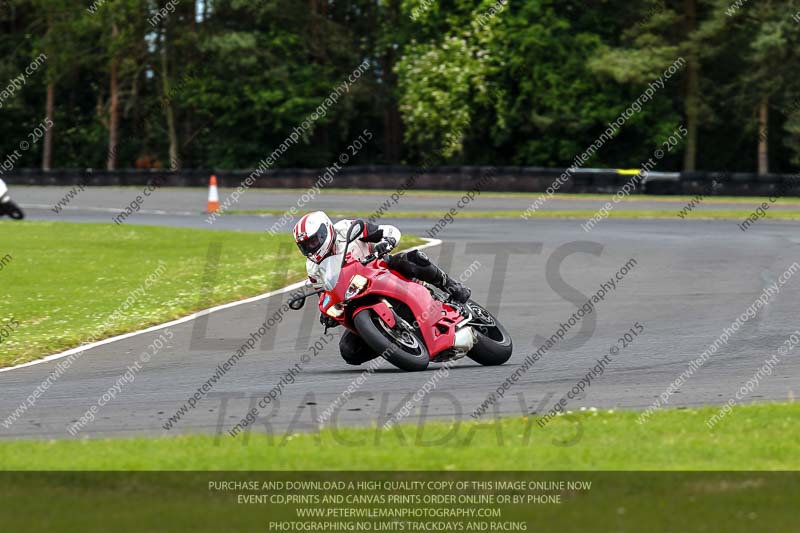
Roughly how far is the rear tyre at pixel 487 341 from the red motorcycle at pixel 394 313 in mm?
12

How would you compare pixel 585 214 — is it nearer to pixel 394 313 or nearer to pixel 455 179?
pixel 455 179

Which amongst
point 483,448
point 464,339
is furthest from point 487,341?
point 483,448

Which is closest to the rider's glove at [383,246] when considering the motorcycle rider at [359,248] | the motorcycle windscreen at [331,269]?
the motorcycle rider at [359,248]

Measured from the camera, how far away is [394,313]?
10695mm

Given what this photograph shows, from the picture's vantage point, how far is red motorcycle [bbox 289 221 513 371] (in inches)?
416

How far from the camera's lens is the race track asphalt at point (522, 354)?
30.5ft

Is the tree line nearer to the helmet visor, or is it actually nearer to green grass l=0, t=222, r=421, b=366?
green grass l=0, t=222, r=421, b=366

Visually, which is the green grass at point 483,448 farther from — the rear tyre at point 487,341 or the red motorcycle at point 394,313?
the rear tyre at point 487,341

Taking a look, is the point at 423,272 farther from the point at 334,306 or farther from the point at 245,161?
the point at 245,161

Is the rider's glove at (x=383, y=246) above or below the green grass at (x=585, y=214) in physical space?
above

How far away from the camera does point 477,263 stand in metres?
19.9

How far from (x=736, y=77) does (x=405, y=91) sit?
1294 cm

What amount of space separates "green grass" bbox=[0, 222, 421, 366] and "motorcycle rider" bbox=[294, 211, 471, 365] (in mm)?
4186
